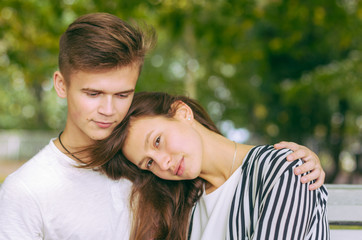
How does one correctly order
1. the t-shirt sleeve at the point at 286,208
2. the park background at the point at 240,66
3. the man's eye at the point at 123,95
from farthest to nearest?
the park background at the point at 240,66
the man's eye at the point at 123,95
the t-shirt sleeve at the point at 286,208

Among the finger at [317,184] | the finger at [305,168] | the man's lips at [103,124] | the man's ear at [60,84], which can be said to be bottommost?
the finger at [317,184]

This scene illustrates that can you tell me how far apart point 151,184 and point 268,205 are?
33.4 inches

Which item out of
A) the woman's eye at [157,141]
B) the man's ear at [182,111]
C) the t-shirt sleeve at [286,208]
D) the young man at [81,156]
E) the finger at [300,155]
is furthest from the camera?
the man's ear at [182,111]

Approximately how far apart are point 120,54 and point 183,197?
38.0 inches

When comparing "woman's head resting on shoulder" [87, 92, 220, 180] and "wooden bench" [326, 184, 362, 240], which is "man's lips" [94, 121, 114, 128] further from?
"wooden bench" [326, 184, 362, 240]

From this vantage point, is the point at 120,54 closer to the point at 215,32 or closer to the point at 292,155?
the point at 292,155

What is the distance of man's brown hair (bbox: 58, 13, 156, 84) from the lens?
1967mm

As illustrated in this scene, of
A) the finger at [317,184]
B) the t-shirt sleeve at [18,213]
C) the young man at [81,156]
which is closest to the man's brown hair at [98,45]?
the young man at [81,156]

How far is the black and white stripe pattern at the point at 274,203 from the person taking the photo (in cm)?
175

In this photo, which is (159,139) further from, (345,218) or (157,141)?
(345,218)

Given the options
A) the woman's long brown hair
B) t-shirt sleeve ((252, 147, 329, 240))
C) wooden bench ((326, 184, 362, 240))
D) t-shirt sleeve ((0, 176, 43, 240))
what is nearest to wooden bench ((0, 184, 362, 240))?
wooden bench ((326, 184, 362, 240))

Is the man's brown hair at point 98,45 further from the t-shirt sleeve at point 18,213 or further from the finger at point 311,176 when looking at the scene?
the finger at point 311,176

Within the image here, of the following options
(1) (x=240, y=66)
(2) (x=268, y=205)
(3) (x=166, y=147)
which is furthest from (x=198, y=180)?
(1) (x=240, y=66)

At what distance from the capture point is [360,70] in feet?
17.4
